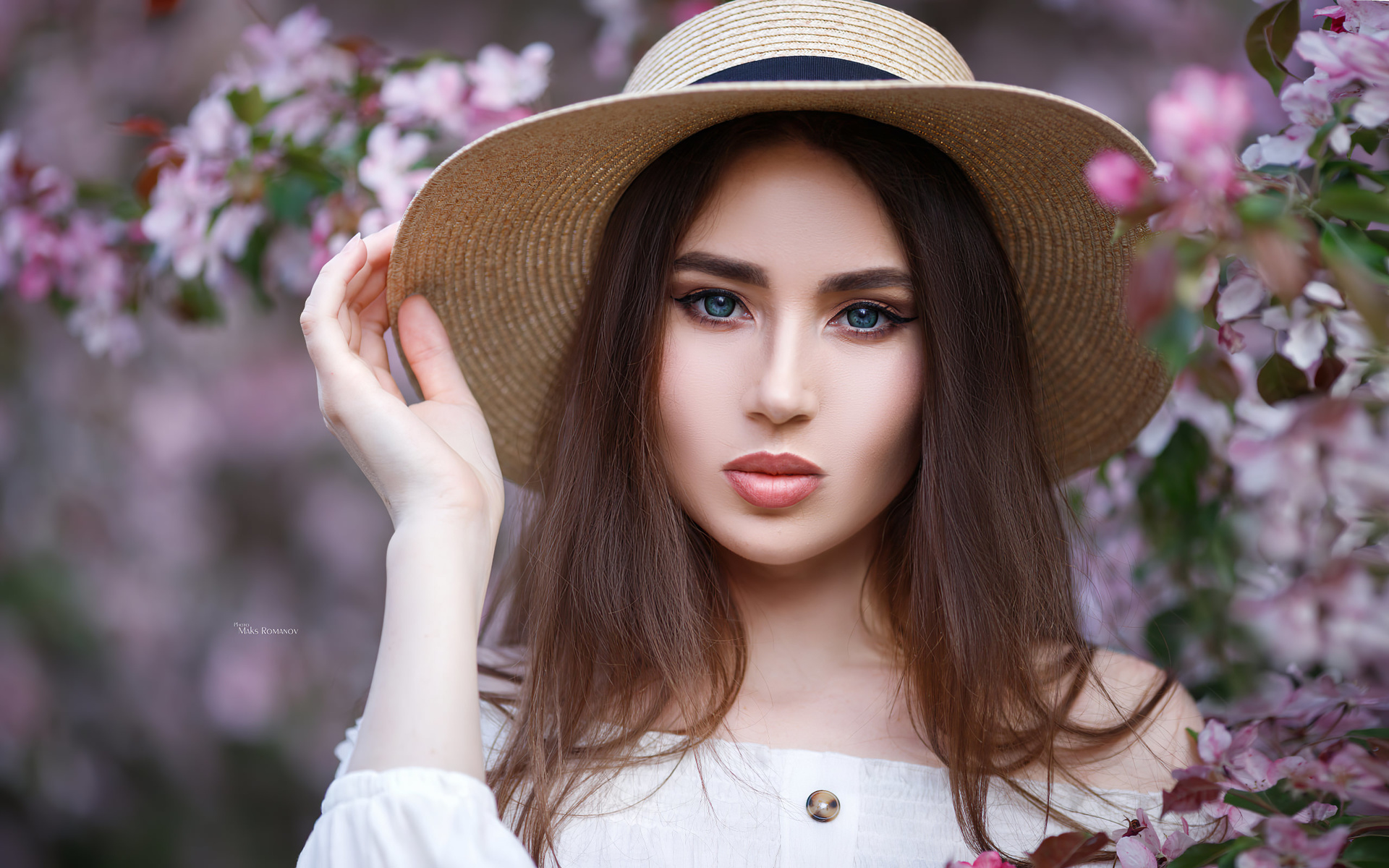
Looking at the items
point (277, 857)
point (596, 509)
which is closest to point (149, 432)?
point (277, 857)

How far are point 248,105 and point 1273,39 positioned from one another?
5.41 feet

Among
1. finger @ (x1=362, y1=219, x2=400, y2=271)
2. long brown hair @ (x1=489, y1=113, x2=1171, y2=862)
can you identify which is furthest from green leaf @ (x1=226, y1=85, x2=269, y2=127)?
long brown hair @ (x1=489, y1=113, x2=1171, y2=862)

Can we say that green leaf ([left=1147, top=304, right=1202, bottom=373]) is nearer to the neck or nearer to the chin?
the chin

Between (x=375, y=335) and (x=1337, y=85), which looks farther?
(x=375, y=335)

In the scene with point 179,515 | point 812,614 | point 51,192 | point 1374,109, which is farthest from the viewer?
point 179,515

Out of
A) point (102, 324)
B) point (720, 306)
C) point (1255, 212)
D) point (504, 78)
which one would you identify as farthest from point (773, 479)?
point (102, 324)

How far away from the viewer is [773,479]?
136 cm

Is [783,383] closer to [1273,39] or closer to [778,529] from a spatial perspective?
[778,529]

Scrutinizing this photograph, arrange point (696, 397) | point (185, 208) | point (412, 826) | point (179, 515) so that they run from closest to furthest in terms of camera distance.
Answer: point (412, 826)
point (696, 397)
point (185, 208)
point (179, 515)

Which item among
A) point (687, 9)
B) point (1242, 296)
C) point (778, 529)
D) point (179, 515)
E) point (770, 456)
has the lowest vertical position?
point (179, 515)

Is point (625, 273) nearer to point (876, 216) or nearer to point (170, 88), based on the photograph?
point (876, 216)

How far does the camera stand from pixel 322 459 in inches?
150

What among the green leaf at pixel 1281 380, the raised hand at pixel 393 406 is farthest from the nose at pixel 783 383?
the green leaf at pixel 1281 380

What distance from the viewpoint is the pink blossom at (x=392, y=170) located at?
1800 millimetres
